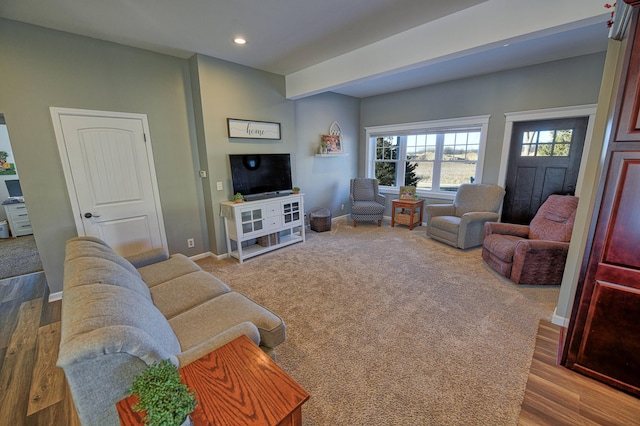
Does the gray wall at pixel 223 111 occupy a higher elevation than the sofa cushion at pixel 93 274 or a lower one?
higher

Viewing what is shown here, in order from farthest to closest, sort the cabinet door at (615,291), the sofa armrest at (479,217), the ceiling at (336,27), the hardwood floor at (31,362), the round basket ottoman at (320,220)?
the round basket ottoman at (320,220) < the sofa armrest at (479,217) < the ceiling at (336,27) < the hardwood floor at (31,362) < the cabinet door at (615,291)

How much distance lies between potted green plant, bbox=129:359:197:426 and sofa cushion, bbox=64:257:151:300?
797 mm

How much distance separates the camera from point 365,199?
18.3ft

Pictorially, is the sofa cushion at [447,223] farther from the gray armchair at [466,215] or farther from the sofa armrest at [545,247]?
the sofa armrest at [545,247]

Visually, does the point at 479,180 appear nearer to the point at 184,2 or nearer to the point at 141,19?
the point at 184,2

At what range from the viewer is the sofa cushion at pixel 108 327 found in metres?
0.85

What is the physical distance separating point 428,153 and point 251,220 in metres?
3.71

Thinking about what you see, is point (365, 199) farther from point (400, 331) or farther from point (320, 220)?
point (400, 331)

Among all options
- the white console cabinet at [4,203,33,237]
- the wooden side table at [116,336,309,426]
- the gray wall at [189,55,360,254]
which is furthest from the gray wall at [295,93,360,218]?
the white console cabinet at [4,203,33,237]

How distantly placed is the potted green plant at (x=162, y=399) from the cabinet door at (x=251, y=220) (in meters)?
→ 2.82

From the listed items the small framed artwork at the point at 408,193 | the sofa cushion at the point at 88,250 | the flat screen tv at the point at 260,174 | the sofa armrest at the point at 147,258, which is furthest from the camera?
the small framed artwork at the point at 408,193

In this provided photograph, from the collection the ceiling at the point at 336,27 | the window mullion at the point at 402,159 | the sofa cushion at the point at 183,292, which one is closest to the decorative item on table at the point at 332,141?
the window mullion at the point at 402,159

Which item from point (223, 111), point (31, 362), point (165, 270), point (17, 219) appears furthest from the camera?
point (17, 219)

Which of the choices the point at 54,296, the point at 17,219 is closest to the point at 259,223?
the point at 54,296
